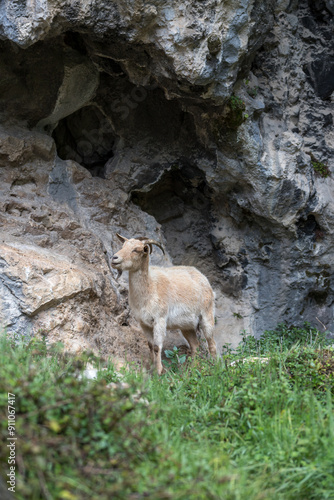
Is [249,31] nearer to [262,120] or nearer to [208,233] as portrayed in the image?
[262,120]

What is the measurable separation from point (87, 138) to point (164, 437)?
21.4ft

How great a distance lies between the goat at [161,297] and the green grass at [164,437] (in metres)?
2.04

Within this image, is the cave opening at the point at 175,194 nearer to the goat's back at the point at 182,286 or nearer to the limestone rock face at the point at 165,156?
the limestone rock face at the point at 165,156

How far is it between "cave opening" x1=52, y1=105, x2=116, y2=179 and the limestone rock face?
26 mm

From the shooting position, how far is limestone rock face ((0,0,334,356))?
254 inches

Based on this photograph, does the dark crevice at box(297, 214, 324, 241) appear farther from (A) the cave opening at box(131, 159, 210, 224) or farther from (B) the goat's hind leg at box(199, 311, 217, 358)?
(B) the goat's hind leg at box(199, 311, 217, 358)

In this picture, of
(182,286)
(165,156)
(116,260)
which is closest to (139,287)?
(116,260)

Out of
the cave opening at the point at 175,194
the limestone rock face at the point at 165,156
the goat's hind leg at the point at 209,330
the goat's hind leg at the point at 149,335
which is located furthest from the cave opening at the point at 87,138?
the goat's hind leg at the point at 209,330

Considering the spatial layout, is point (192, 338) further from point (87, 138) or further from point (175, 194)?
point (87, 138)

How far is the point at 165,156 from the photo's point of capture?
29.2ft

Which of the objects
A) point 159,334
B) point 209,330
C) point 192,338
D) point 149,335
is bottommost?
point 192,338

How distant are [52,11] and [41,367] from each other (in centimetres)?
444

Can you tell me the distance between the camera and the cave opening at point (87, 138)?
8.68 m

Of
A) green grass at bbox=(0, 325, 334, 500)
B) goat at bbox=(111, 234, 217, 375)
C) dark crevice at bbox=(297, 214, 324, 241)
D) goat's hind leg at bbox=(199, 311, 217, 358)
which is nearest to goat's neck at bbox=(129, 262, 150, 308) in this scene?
goat at bbox=(111, 234, 217, 375)
